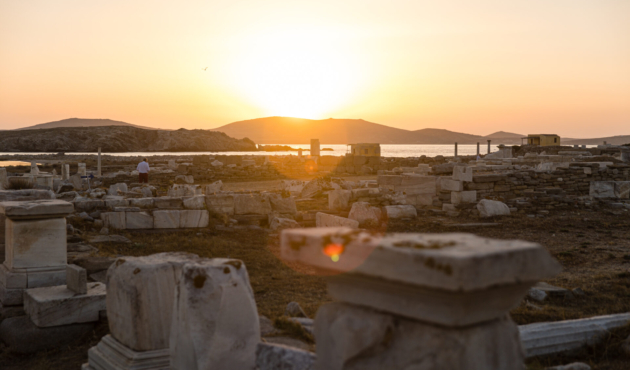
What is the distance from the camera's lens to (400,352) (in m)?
1.71

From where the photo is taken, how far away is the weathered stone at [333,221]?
33.2ft

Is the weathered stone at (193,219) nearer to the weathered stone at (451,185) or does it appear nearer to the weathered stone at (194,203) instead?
the weathered stone at (194,203)

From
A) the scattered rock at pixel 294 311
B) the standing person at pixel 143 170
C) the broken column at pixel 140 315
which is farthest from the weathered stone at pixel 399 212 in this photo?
the standing person at pixel 143 170

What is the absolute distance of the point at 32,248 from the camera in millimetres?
5609

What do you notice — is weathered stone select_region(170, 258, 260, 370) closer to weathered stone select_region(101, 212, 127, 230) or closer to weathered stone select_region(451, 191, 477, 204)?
weathered stone select_region(101, 212, 127, 230)

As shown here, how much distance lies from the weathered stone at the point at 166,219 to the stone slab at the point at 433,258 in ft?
28.6

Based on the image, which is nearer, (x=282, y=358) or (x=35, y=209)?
(x=282, y=358)

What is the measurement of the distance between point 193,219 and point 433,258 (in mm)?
9300

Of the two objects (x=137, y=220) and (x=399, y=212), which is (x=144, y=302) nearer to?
(x=137, y=220)

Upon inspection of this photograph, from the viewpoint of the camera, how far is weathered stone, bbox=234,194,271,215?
36.8 ft

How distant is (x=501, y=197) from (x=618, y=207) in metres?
3.06

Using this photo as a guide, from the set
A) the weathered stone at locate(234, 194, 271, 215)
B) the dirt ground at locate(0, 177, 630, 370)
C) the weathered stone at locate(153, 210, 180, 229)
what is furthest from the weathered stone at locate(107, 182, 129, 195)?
the dirt ground at locate(0, 177, 630, 370)

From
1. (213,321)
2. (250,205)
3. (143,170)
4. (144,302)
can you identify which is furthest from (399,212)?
(143,170)

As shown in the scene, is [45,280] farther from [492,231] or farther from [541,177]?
[541,177]
